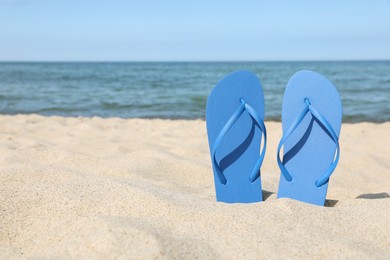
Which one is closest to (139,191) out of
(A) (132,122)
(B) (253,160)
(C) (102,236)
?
(C) (102,236)

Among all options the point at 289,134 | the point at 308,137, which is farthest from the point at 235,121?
the point at 308,137

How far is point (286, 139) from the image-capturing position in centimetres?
195

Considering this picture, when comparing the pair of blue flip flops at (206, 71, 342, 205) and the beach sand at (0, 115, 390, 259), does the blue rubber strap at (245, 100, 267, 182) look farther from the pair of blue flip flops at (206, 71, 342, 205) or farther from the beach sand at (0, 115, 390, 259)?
the beach sand at (0, 115, 390, 259)

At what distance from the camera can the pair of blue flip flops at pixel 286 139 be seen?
1941mm

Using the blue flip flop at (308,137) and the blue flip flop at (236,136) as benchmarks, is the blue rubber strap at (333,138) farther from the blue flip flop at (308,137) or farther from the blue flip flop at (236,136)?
the blue flip flop at (236,136)

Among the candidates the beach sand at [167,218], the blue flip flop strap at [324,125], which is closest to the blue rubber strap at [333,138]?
the blue flip flop strap at [324,125]

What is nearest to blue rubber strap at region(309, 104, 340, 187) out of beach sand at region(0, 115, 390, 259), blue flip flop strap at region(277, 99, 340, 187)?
blue flip flop strap at region(277, 99, 340, 187)

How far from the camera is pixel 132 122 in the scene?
5156 millimetres

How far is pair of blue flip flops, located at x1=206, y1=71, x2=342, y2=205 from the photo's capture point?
1.94 m

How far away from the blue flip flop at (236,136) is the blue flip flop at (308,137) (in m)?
0.13

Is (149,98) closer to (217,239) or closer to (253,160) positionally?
(253,160)

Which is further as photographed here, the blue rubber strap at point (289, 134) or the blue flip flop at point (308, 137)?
the blue flip flop at point (308, 137)

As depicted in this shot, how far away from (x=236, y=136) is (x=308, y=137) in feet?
1.05

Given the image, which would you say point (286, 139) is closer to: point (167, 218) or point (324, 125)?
point (324, 125)
